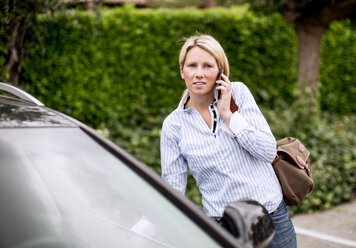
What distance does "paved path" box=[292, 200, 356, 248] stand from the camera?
4.66 metres

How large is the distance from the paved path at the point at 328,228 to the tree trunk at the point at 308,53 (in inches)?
102

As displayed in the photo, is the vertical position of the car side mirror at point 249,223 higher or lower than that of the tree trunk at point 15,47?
lower

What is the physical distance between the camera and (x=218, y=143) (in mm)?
2127

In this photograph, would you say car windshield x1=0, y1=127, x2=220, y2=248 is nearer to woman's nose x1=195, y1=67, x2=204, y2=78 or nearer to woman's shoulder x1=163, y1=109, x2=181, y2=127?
woman's shoulder x1=163, y1=109, x2=181, y2=127

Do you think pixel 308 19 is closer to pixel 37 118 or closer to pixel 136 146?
pixel 136 146

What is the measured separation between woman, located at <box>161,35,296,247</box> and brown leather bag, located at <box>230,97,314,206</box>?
6 centimetres

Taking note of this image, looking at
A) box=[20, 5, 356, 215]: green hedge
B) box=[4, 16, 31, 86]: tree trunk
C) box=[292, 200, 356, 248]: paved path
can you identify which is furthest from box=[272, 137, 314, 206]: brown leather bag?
box=[4, 16, 31, 86]: tree trunk

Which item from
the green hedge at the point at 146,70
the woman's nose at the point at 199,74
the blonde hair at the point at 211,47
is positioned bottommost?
the green hedge at the point at 146,70

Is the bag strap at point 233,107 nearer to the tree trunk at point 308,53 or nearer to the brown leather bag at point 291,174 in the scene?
the brown leather bag at point 291,174

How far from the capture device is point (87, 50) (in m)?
6.42

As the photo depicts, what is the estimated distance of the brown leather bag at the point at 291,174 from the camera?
2.26 meters

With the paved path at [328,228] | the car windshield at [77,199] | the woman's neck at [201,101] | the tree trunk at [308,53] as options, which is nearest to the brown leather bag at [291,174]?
the woman's neck at [201,101]

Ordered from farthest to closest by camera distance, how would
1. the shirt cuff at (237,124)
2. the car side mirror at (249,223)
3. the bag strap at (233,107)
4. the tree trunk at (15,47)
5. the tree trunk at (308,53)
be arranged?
the tree trunk at (308,53)
the tree trunk at (15,47)
the bag strap at (233,107)
the shirt cuff at (237,124)
the car side mirror at (249,223)

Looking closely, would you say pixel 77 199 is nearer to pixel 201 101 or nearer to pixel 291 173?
pixel 201 101
